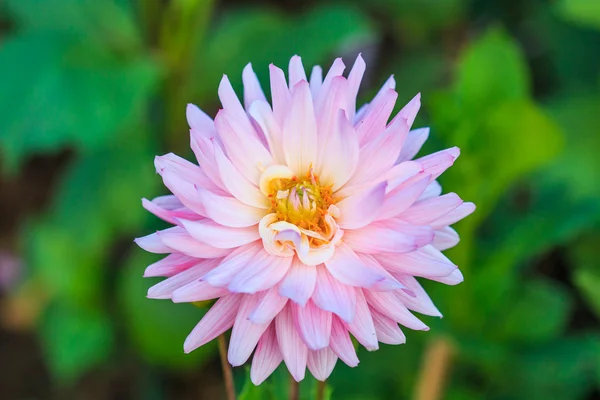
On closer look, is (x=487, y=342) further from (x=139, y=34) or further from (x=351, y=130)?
(x=139, y=34)

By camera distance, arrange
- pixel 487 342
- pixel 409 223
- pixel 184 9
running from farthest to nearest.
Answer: pixel 184 9
pixel 487 342
pixel 409 223

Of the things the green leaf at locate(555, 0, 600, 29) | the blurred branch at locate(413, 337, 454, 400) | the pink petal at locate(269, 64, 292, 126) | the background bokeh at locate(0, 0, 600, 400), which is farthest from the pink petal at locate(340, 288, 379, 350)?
the green leaf at locate(555, 0, 600, 29)

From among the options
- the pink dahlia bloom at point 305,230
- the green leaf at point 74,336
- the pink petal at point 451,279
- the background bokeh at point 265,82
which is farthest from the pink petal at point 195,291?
the green leaf at point 74,336

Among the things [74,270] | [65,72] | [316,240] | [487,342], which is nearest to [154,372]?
[74,270]

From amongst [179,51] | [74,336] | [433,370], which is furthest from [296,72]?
[74,336]

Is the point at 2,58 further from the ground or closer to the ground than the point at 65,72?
further from the ground

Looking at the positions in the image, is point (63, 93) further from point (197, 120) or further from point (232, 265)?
point (232, 265)

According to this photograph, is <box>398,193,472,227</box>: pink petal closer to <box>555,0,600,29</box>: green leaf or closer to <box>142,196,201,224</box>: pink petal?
<box>142,196,201,224</box>: pink petal
